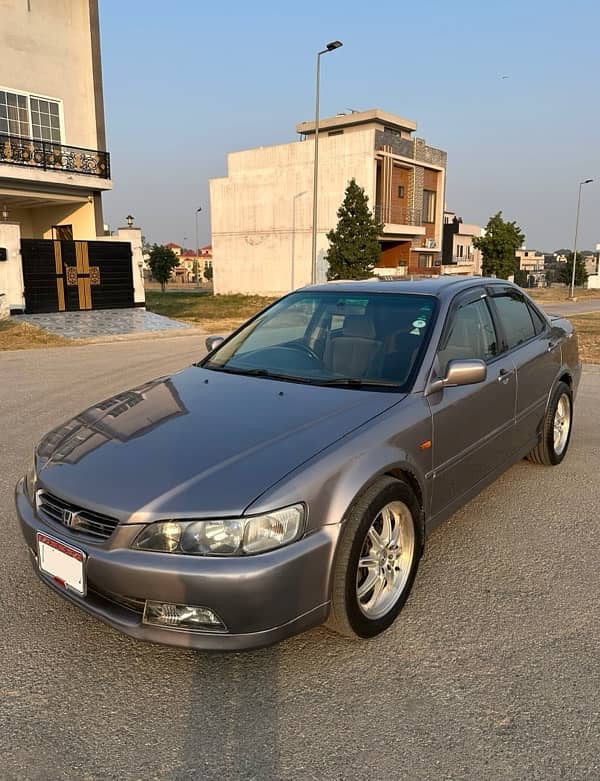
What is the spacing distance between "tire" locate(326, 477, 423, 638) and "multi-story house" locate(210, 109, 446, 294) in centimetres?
3599

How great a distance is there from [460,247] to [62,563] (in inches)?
2493

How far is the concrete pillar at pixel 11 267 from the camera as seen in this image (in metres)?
16.9

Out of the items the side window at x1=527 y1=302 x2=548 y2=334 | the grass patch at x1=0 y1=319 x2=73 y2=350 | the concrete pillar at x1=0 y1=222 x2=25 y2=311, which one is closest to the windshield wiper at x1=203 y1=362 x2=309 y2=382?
the side window at x1=527 y1=302 x2=548 y2=334

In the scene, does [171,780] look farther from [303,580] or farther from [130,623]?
[303,580]

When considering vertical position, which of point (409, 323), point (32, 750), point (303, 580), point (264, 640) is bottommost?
point (32, 750)

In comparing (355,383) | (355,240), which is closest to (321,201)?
(355,240)

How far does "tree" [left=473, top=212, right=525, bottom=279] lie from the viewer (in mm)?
44406

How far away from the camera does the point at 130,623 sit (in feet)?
8.20

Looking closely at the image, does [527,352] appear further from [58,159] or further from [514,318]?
[58,159]

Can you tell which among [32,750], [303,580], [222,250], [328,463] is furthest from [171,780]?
[222,250]

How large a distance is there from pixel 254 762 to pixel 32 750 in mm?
789

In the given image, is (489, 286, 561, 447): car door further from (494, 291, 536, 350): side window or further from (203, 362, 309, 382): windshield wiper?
(203, 362, 309, 382): windshield wiper

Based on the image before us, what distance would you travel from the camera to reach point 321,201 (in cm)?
3994

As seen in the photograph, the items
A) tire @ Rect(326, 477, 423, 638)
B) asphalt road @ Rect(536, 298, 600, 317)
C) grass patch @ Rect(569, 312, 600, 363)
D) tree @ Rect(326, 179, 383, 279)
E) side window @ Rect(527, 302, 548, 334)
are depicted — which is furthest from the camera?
tree @ Rect(326, 179, 383, 279)
